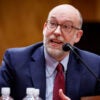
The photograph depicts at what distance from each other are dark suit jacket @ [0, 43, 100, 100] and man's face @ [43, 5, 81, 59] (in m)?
0.11

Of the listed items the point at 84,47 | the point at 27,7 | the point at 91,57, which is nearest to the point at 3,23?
the point at 27,7

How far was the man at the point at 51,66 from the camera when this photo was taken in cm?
249

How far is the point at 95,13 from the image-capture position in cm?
488

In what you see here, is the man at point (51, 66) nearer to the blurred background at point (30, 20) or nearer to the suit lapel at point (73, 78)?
the suit lapel at point (73, 78)

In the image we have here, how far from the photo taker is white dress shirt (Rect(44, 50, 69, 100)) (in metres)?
2.48

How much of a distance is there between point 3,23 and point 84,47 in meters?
0.97

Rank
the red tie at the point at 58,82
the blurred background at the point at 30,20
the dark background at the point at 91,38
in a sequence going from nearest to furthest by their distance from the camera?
the red tie at the point at 58,82 → the blurred background at the point at 30,20 → the dark background at the point at 91,38

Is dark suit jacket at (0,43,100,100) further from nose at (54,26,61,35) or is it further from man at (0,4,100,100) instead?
nose at (54,26,61,35)

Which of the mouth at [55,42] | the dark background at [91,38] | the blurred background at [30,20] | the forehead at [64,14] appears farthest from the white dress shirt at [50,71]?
the dark background at [91,38]

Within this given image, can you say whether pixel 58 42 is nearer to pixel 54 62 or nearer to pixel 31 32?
pixel 54 62

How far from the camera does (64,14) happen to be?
8.34 feet

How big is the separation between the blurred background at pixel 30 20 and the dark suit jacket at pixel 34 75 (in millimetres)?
1963

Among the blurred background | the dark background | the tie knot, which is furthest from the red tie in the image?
the dark background

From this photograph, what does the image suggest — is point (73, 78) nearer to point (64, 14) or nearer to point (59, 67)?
point (59, 67)
